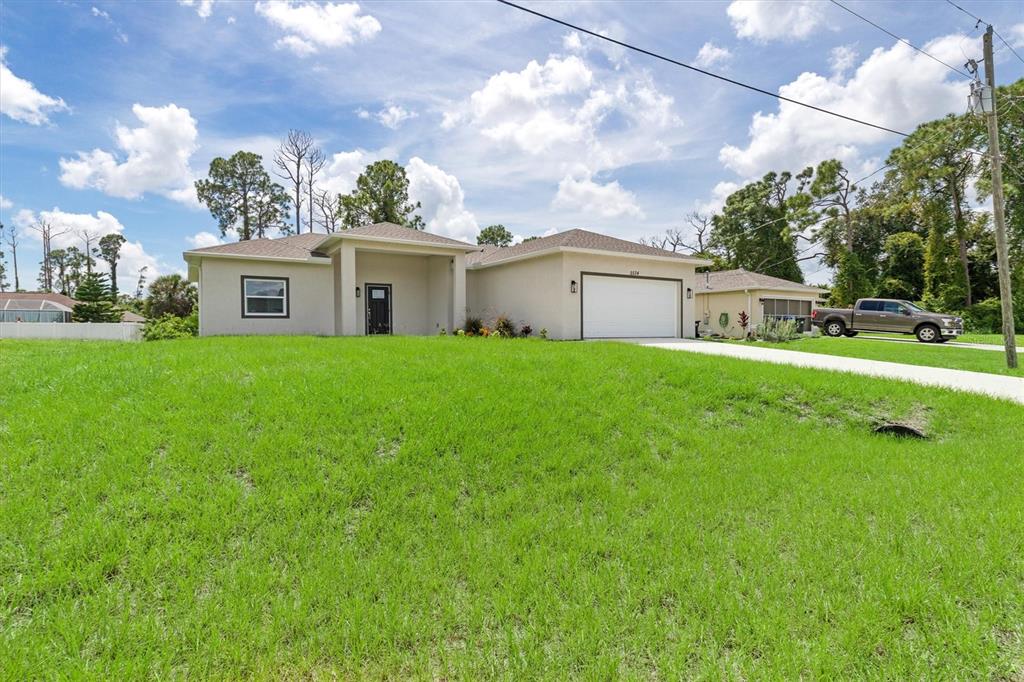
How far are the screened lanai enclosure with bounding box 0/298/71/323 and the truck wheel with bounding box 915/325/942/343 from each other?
50.3 meters

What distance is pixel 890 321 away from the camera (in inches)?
756

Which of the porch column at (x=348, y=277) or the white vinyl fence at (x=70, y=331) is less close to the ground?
the porch column at (x=348, y=277)

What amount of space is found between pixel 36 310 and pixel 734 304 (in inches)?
1887

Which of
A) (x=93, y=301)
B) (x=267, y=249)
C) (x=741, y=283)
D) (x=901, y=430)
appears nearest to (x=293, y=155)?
(x=93, y=301)

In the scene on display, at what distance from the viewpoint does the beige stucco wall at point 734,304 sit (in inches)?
894

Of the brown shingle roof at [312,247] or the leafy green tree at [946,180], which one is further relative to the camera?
the leafy green tree at [946,180]

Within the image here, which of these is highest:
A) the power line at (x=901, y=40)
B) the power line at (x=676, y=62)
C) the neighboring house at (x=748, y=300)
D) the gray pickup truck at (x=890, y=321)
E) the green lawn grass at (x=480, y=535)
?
the power line at (x=901, y=40)

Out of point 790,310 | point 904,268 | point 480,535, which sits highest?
point 904,268

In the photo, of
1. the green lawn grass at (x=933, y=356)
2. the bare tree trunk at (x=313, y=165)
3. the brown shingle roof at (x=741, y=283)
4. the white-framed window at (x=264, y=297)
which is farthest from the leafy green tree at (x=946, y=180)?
the bare tree trunk at (x=313, y=165)

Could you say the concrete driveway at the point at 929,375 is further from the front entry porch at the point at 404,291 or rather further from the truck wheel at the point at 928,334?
the truck wheel at the point at 928,334

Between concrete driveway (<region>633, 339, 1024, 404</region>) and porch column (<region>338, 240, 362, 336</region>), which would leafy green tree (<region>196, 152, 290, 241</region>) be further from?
concrete driveway (<region>633, 339, 1024, 404</region>)

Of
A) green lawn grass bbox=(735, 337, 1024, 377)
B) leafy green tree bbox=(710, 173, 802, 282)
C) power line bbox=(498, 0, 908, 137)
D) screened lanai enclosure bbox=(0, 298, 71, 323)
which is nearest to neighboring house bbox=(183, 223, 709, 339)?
green lawn grass bbox=(735, 337, 1024, 377)

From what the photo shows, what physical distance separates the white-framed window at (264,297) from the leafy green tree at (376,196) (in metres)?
17.0

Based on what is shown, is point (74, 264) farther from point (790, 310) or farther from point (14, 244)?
point (790, 310)
